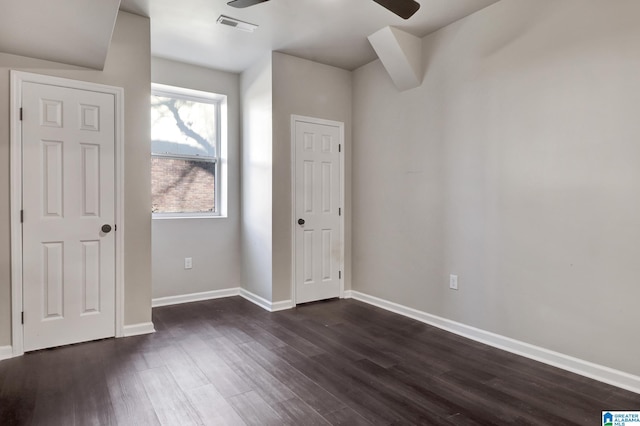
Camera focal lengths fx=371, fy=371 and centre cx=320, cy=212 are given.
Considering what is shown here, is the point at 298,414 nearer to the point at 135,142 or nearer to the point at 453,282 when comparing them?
the point at 453,282

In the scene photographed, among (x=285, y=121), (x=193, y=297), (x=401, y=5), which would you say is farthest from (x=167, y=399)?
(x=285, y=121)

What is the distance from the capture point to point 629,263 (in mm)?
2301

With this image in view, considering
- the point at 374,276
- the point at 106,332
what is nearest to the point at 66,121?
the point at 106,332

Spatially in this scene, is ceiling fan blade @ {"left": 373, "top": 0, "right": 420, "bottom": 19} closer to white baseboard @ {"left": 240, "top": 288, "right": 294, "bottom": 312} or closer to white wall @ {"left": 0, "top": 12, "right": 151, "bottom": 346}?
white wall @ {"left": 0, "top": 12, "right": 151, "bottom": 346}

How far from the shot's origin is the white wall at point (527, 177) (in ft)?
7.71

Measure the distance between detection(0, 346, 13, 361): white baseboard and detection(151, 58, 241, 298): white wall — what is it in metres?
1.45

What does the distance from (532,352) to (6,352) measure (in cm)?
391

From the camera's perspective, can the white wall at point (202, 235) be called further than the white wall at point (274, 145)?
Yes

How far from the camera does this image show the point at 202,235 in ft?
14.4

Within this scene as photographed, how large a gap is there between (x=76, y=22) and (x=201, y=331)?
2.52 m

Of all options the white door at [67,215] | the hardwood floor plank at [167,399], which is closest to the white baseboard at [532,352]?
the hardwood floor plank at [167,399]

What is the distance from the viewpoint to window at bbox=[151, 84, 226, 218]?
422 centimetres

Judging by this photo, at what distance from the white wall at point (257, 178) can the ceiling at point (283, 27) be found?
322mm

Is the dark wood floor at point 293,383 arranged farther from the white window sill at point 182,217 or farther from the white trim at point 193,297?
the white window sill at point 182,217
